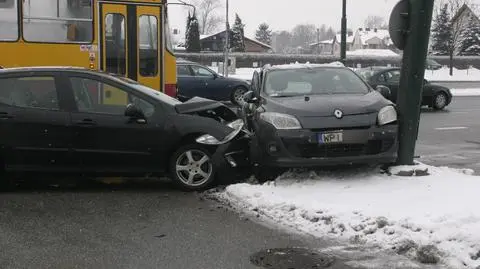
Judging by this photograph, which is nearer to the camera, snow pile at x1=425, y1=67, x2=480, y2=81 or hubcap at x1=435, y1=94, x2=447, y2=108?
hubcap at x1=435, y1=94, x2=447, y2=108

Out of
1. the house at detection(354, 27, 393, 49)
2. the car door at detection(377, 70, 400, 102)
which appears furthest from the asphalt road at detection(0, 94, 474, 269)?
the house at detection(354, 27, 393, 49)

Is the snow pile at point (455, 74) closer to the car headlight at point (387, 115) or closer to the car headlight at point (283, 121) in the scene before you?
the car headlight at point (387, 115)

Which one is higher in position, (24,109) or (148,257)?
(24,109)

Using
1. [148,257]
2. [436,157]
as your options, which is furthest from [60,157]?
[436,157]

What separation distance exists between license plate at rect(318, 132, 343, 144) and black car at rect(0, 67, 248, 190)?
4.09 feet

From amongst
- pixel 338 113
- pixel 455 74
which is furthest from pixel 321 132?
pixel 455 74

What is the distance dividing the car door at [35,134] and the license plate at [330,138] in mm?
3117

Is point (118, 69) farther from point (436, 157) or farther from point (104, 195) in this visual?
point (436, 157)

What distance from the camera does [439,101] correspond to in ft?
72.3

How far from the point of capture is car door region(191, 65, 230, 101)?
848 inches

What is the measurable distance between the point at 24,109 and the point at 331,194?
398 cm

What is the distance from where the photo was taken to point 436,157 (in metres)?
10.9

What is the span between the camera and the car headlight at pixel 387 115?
7727mm

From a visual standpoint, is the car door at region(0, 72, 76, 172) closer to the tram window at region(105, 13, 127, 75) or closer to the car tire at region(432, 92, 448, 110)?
the tram window at region(105, 13, 127, 75)
